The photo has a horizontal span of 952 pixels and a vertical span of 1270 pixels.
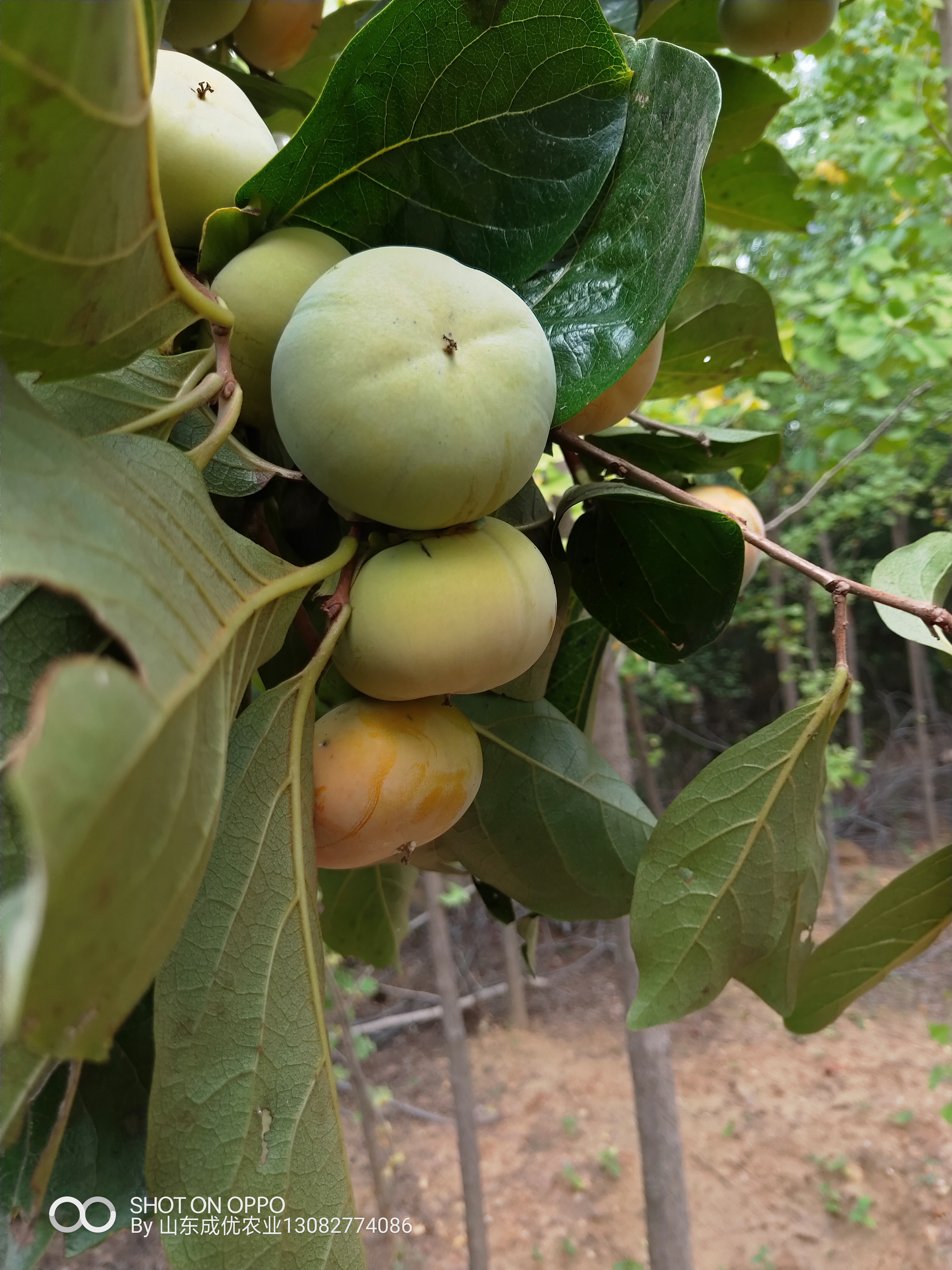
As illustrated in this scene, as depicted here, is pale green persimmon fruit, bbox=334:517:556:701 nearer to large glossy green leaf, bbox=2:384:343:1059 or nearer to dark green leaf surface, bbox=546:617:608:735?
large glossy green leaf, bbox=2:384:343:1059

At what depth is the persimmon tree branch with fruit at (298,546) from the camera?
251 mm

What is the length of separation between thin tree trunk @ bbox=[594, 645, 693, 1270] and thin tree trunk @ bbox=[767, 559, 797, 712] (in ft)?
8.66

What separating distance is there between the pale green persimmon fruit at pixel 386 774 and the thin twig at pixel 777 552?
0.57 ft

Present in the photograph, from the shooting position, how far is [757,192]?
0.86 metres

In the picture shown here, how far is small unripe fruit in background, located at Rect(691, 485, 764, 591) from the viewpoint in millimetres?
681

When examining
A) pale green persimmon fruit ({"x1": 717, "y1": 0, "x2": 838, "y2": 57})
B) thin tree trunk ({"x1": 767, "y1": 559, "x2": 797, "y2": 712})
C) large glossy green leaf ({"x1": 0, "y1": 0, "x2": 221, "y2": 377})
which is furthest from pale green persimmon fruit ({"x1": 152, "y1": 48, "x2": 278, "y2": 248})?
thin tree trunk ({"x1": 767, "y1": 559, "x2": 797, "y2": 712})

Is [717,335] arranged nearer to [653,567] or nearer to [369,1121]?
[653,567]

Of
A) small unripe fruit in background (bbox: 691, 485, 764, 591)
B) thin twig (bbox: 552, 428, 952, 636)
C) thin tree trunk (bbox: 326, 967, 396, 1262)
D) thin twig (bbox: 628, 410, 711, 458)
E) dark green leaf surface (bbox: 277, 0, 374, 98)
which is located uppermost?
dark green leaf surface (bbox: 277, 0, 374, 98)

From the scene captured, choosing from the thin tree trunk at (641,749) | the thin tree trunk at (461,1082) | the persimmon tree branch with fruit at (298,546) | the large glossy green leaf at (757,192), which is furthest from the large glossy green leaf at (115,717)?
the thin tree trunk at (641,749)

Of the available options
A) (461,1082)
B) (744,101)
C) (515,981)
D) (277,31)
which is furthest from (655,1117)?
(515,981)

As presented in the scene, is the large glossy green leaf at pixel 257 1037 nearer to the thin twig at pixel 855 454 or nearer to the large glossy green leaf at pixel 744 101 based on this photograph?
the large glossy green leaf at pixel 744 101

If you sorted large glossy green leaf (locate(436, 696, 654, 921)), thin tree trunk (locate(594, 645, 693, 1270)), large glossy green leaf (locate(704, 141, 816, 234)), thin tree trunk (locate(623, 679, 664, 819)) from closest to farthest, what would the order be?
large glossy green leaf (locate(436, 696, 654, 921)), large glossy green leaf (locate(704, 141, 816, 234)), thin tree trunk (locate(594, 645, 693, 1270)), thin tree trunk (locate(623, 679, 664, 819))

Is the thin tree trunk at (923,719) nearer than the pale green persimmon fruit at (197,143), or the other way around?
the pale green persimmon fruit at (197,143)

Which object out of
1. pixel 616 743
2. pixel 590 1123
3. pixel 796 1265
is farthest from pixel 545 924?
pixel 616 743
